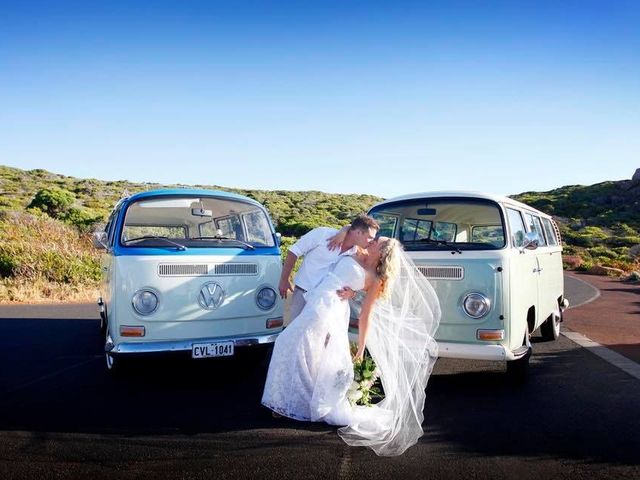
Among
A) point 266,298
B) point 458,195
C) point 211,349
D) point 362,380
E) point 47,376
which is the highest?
point 458,195

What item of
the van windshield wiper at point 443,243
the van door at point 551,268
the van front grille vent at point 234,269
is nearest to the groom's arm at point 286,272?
the van front grille vent at point 234,269

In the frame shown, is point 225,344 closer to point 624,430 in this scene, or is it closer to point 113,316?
point 113,316

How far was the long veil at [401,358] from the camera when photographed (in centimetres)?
442

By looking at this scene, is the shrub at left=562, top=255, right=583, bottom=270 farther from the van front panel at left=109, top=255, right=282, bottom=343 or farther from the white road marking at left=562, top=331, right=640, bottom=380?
the van front panel at left=109, top=255, right=282, bottom=343

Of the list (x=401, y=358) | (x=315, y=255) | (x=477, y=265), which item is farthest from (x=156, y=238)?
(x=477, y=265)

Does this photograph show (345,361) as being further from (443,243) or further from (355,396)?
(443,243)

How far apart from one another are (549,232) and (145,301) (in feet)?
21.3

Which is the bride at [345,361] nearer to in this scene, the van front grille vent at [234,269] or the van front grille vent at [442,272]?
the van front grille vent at [442,272]

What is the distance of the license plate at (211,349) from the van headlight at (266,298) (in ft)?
1.95

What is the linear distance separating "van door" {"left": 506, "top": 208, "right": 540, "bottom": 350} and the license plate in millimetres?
2912

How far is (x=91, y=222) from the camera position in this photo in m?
23.8

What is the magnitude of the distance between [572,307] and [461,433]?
1044 centimetres

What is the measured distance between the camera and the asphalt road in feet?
12.4

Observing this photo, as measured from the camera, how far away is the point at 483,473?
3.71 meters
